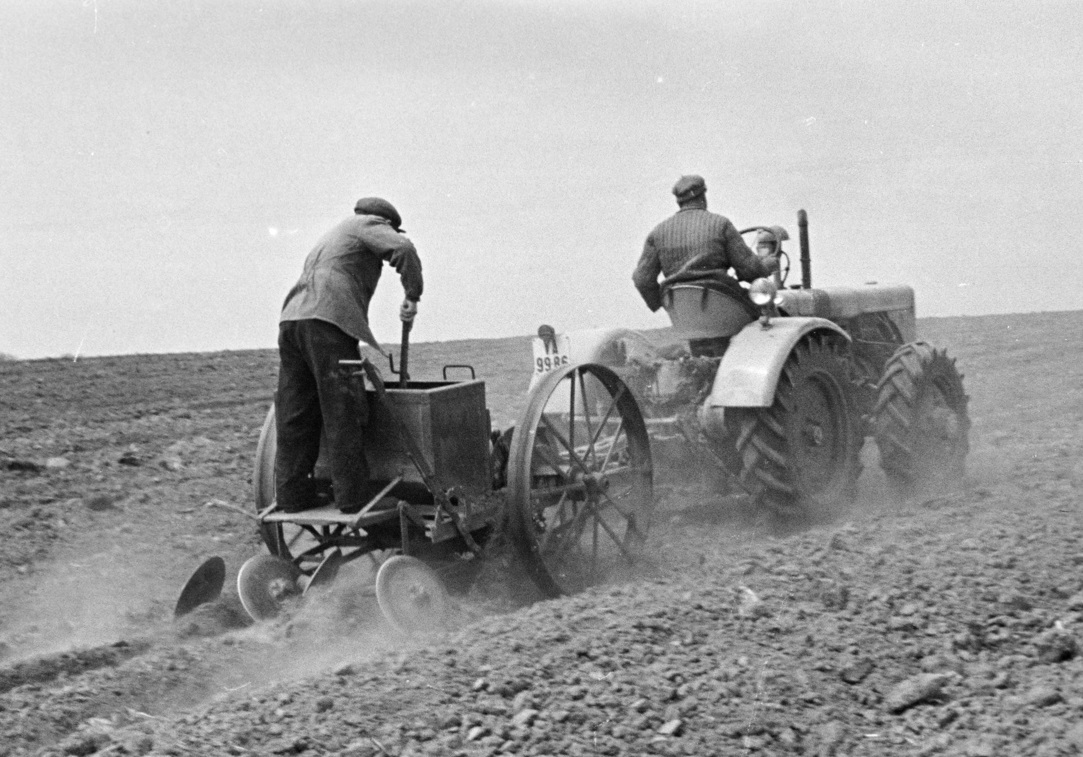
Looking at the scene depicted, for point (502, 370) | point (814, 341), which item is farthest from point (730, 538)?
point (502, 370)

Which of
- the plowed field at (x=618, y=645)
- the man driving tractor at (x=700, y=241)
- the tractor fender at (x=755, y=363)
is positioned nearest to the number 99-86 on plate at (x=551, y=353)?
the man driving tractor at (x=700, y=241)

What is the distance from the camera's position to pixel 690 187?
24.2 feet

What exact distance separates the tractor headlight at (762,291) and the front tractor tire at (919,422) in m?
1.16

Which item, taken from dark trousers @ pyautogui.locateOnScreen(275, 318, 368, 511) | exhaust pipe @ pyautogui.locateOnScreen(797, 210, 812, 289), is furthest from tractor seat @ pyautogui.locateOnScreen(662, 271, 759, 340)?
dark trousers @ pyautogui.locateOnScreen(275, 318, 368, 511)

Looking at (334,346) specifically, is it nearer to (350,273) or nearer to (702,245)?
(350,273)

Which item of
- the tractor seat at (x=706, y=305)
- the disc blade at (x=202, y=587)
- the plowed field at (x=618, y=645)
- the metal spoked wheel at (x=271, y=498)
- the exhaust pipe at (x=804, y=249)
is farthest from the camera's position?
the exhaust pipe at (x=804, y=249)

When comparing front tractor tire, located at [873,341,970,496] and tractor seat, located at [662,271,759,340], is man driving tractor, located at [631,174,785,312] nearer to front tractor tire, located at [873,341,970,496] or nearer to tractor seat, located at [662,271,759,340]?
tractor seat, located at [662,271,759,340]

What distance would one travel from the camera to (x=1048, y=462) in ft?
28.3

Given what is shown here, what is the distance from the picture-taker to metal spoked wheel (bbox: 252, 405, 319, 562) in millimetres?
6090

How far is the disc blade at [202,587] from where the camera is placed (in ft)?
19.3

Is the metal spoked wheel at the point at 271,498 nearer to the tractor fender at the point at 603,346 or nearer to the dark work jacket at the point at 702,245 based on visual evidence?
the tractor fender at the point at 603,346

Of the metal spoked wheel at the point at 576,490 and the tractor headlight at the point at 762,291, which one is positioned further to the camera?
the tractor headlight at the point at 762,291

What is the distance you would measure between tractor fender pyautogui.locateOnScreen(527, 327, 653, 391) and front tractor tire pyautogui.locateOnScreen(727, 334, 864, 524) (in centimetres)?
80

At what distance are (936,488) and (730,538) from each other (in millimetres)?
1671
